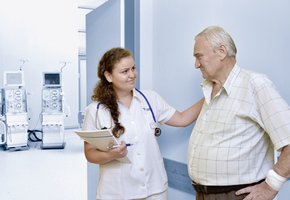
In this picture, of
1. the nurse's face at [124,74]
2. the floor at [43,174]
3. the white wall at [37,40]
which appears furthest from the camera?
the white wall at [37,40]

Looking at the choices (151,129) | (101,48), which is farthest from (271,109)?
(101,48)

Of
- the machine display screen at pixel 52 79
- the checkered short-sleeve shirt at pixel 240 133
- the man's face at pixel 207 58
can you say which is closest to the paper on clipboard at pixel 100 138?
the checkered short-sleeve shirt at pixel 240 133

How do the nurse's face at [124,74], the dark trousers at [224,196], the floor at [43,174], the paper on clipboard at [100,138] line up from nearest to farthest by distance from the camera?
the dark trousers at [224,196] < the paper on clipboard at [100,138] < the nurse's face at [124,74] < the floor at [43,174]

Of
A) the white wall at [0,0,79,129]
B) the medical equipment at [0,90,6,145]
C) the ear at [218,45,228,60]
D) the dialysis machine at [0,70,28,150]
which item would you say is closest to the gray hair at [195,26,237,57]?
the ear at [218,45,228,60]

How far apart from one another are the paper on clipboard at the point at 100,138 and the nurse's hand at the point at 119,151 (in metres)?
0.03

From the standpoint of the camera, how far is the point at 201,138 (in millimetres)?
1458

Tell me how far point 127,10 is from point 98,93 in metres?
0.70

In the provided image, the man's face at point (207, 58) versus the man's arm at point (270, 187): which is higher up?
the man's face at point (207, 58)

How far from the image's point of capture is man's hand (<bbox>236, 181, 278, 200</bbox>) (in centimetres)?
126

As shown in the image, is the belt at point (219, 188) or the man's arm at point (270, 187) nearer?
the man's arm at point (270, 187)

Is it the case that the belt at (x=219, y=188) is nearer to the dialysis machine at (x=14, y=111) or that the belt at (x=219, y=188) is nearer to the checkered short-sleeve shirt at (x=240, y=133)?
the checkered short-sleeve shirt at (x=240, y=133)

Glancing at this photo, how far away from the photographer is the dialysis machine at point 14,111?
6.29 meters

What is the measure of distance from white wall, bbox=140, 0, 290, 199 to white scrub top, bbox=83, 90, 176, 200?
0.83ft

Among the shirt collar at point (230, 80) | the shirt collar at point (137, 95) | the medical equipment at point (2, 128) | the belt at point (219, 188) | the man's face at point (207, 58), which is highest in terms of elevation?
the man's face at point (207, 58)
